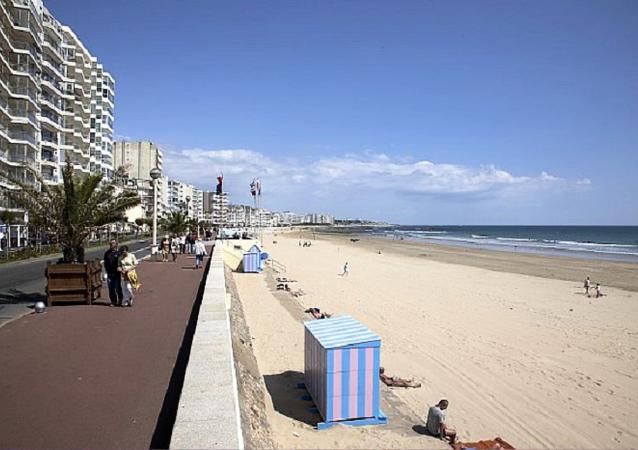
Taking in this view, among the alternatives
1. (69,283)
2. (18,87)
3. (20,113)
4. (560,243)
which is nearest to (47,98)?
(18,87)

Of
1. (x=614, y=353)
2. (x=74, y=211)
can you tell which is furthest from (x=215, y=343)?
(x=614, y=353)

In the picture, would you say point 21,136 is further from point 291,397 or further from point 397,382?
point 397,382

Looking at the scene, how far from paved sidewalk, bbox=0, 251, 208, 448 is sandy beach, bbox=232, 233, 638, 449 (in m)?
1.78

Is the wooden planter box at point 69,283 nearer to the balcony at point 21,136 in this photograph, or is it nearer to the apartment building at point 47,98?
the apartment building at point 47,98

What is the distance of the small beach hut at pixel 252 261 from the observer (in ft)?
81.8

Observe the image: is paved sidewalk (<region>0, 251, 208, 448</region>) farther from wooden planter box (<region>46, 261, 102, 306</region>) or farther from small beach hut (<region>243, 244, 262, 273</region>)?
small beach hut (<region>243, 244, 262, 273</region>)

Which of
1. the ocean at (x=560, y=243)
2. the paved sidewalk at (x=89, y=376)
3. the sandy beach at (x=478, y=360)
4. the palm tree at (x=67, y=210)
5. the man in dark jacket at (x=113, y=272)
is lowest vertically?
the sandy beach at (x=478, y=360)

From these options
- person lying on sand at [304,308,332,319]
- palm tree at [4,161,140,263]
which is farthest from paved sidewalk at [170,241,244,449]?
person lying on sand at [304,308,332,319]

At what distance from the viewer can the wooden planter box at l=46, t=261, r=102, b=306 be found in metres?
9.67

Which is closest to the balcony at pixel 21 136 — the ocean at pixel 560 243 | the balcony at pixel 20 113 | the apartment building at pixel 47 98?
the apartment building at pixel 47 98

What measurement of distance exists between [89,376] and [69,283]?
5202 millimetres

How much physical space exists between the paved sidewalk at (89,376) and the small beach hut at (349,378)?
1.86m

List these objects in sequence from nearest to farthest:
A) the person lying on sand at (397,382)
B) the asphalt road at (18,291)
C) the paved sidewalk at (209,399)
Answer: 1. the paved sidewalk at (209,399)
2. the person lying on sand at (397,382)
3. the asphalt road at (18,291)

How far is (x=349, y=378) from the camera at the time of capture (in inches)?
233
